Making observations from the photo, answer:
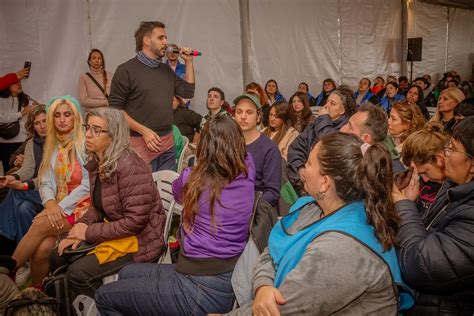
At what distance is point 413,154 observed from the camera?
7.27 ft

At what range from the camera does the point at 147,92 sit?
3172 mm

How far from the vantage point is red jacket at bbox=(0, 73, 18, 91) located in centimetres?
514

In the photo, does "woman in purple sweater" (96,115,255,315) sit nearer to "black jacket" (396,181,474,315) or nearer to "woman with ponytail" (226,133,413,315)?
"woman with ponytail" (226,133,413,315)

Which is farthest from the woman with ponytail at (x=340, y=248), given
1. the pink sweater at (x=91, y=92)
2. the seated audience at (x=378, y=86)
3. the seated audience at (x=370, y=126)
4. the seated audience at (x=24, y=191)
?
the seated audience at (x=378, y=86)

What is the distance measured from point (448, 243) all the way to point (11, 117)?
506cm

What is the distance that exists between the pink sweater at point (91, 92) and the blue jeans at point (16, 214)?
2.15 metres

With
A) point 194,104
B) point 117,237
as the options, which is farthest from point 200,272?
point 194,104

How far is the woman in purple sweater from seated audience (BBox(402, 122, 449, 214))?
85 cm

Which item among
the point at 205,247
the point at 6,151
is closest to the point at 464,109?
the point at 205,247

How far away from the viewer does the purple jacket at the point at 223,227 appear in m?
1.98

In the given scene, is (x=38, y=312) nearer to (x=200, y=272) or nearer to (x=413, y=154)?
(x=200, y=272)

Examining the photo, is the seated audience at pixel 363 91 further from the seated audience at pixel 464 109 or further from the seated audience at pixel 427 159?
the seated audience at pixel 427 159

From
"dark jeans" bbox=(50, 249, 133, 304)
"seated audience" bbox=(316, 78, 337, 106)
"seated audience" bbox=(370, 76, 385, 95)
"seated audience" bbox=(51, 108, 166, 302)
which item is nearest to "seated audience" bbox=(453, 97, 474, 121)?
"seated audience" bbox=(51, 108, 166, 302)

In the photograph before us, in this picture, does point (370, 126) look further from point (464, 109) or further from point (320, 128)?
point (464, 109)
